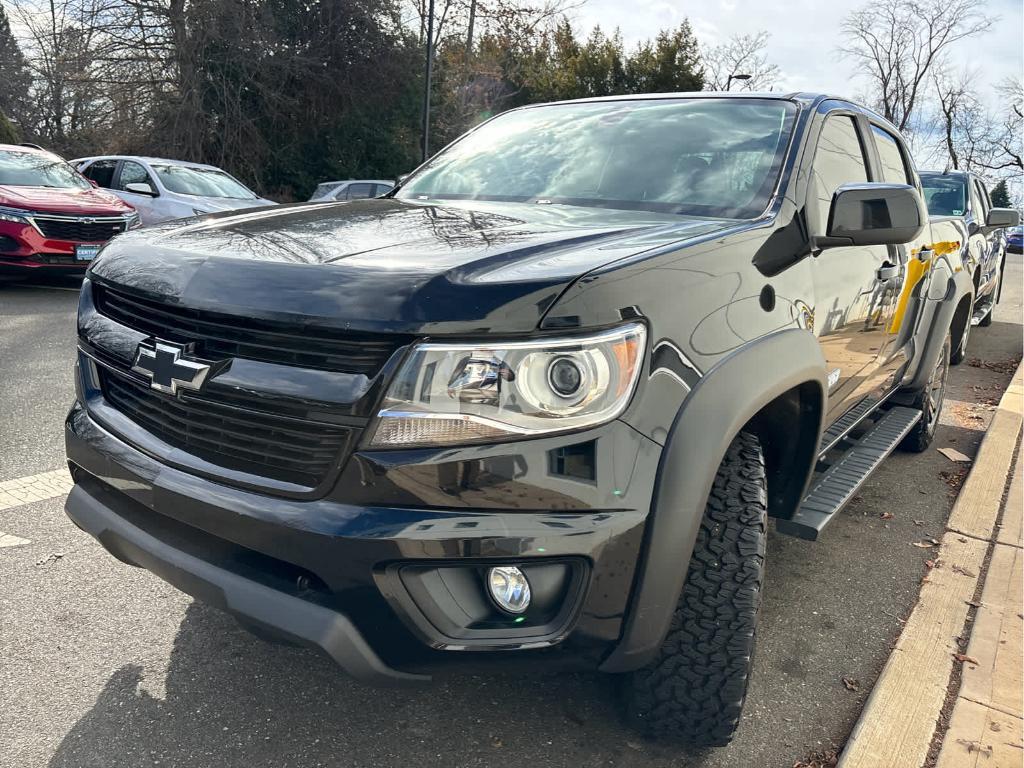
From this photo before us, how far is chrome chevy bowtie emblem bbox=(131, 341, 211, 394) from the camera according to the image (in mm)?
1747

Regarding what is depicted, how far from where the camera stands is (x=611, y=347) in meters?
1.58

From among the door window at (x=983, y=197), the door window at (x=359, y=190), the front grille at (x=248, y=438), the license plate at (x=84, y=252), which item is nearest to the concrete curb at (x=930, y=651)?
the front grille at (x=248, y=438)

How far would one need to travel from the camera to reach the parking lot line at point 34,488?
329 centimetres

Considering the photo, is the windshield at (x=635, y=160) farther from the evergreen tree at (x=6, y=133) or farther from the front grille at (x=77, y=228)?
the evergreen tree at (x=6, y=133)

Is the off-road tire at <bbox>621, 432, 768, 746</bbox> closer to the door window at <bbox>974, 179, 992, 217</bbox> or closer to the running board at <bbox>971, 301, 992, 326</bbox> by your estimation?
the running board at <bbox>971, 301, 992, 326</bbox>

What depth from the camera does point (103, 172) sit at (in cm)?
1082

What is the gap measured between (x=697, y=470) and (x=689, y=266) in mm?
466

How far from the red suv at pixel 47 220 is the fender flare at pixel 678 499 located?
25.5 feet

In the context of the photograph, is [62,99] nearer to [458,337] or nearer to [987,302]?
[987,302]

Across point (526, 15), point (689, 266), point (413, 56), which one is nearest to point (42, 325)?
point (689, 266)

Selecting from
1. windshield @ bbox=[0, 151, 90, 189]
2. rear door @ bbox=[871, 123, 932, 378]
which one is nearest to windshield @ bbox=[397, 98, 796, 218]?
rear door @ bbox=[871, 123, 932, 378]

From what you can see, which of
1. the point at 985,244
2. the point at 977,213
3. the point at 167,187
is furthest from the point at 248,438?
the point at 167,187

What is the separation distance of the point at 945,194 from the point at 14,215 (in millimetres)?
9383

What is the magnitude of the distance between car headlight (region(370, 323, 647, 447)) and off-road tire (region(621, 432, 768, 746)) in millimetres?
552
